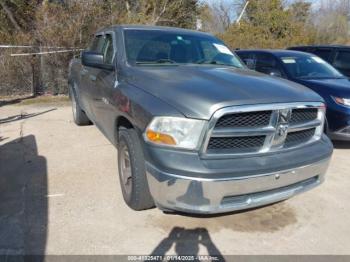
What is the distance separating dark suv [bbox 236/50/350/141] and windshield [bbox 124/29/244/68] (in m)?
1.56

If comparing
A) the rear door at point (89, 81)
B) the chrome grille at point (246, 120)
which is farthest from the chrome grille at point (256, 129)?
the rear door at point (89, 81)

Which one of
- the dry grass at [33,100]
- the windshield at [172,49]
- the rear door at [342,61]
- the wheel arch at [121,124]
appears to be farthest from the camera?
the dry grass at [33,100]

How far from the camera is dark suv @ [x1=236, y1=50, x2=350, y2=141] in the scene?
6.17 meters

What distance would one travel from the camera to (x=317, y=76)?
23.7ft

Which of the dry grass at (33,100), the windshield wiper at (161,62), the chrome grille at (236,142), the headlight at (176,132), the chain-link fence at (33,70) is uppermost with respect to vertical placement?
the windshield wiper at (161,62)

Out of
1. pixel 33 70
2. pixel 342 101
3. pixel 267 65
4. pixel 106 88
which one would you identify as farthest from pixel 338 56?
pixel 33 70

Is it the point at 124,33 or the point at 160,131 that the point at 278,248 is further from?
the point at 124,33

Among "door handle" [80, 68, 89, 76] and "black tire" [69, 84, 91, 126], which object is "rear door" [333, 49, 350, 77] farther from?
"door handle" [80, 68, 89, 76]

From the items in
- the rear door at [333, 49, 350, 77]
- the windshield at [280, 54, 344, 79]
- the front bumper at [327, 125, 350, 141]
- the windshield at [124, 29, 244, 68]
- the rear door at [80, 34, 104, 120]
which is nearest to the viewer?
the windshield at [124, 29, 244, 68]

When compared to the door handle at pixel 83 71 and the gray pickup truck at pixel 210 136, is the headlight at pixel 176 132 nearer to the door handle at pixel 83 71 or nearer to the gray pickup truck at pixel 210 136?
the gray pickup truck at pixel 210 136

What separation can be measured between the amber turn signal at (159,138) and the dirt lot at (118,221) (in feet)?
3.06

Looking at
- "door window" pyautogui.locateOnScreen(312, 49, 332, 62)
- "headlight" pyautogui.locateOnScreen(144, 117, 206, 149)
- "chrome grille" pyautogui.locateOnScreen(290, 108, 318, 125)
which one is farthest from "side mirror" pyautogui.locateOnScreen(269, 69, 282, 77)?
"headlight" pyautogui.locateOnScreen(144, 117, 206, 149)

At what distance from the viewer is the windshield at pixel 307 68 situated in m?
7.31

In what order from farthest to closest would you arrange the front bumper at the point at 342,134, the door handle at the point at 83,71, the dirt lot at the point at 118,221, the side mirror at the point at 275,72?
the side mirror at the point at 275,72 → the front bumper at the point at 342,134 → the door handle at the point at 83,71 → the dirt lot at the point at 118,221
